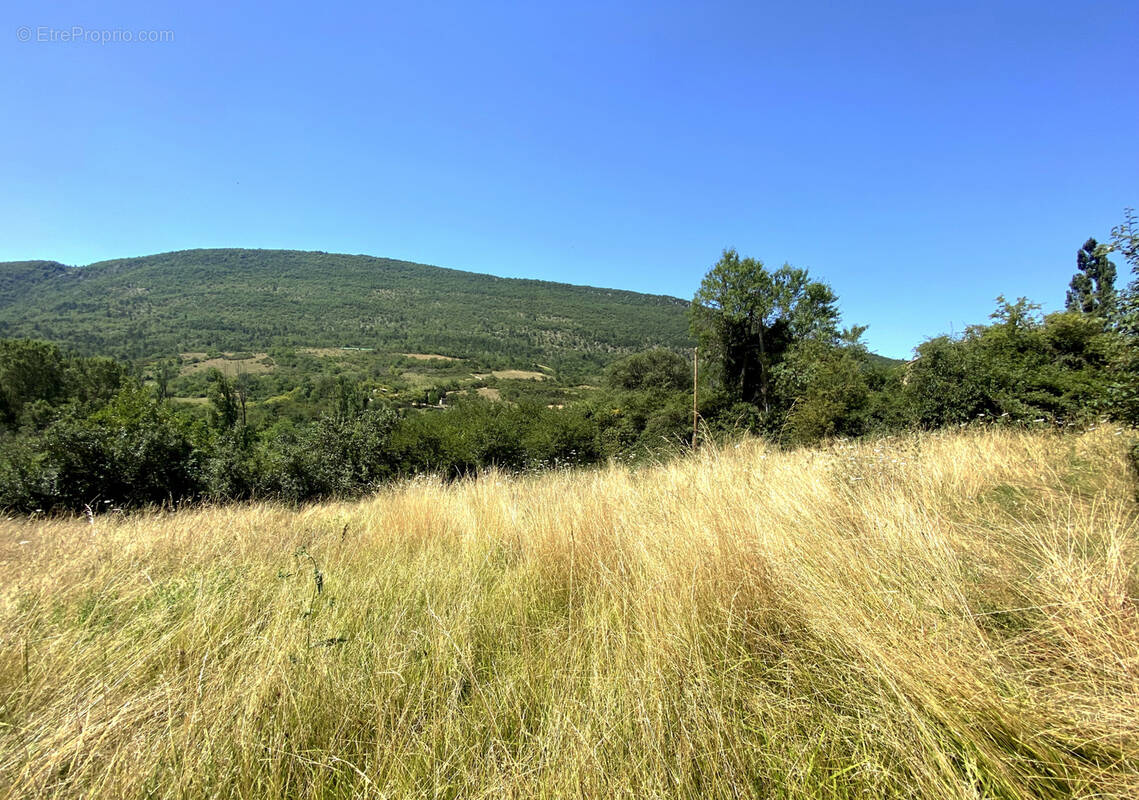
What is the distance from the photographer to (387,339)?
119812 mm

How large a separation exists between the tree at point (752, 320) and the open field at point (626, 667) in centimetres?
2047

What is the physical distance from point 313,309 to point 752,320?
5754 inches

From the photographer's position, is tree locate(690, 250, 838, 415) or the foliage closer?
the foliage

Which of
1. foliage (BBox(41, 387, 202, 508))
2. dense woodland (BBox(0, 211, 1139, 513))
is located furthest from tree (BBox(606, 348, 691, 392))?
foliage (BBox(41, 387, 202, 508))

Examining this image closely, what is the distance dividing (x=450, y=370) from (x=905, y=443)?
86896 millimetres

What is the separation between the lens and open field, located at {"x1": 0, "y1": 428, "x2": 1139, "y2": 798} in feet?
4.17

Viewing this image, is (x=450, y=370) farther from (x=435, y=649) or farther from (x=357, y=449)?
(x=435, y=649)

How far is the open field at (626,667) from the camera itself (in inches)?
50.1

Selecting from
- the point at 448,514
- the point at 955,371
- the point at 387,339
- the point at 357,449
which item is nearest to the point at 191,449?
the point at 357,449

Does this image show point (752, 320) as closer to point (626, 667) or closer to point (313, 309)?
point (626, 667)

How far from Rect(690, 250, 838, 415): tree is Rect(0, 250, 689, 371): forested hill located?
70.0 meters

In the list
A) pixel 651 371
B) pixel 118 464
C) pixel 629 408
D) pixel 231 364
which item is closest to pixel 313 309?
pixel 231 364

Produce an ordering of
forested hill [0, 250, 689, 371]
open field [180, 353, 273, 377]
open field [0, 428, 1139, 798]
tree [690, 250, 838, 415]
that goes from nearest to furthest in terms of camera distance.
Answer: open field [0, 428, 1139, 798], tree [690, 250, 838, 415], open field [180, 353, 273, 377], forested hill [0, 250, 689, 371]

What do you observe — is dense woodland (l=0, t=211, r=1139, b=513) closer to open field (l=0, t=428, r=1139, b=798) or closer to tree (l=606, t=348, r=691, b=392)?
tree (l=606, t=348, r=691, b=392)
